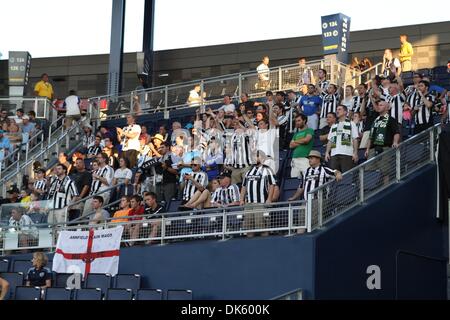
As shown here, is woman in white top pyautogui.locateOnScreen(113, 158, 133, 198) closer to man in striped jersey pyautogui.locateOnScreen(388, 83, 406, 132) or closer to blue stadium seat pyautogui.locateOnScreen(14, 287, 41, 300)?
blue stadium seat pyautogui.locateOnScreen(14, 287, 41, 300)

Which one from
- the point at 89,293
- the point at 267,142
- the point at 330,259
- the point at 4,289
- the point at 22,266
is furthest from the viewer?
the point at 267,142

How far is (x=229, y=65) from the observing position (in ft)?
113

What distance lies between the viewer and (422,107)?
18.1m

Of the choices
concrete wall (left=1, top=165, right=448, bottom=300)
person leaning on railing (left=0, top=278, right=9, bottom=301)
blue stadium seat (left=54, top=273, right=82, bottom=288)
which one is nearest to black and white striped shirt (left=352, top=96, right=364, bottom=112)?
concrete wall (left=1, top=165, right=448, bottom=300)

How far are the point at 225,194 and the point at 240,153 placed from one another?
137 centimetres

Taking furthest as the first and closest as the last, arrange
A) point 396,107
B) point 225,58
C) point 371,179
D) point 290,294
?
point 225,58, point 396,107, point 371,179, point 290,294

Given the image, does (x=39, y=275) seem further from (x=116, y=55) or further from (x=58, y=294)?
(x=116, y=55)

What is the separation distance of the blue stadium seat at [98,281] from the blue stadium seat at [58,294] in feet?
2.06

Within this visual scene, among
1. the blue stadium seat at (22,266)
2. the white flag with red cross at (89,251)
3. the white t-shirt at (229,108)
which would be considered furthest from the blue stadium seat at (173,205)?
the white t-shirt at (229,108)

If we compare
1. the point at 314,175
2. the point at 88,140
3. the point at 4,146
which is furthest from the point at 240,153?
the point at 4,146

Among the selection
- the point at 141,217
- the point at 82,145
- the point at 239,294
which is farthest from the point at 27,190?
the point at 239,294

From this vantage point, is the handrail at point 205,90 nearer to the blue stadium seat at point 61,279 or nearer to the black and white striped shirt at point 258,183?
the black and white striped shirt at point 258,183
